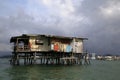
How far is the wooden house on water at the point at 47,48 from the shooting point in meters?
53.6

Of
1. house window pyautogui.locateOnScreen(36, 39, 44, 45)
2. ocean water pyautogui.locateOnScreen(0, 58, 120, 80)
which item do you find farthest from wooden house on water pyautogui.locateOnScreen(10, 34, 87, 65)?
ocean water pyautogui.locateOnScreen(0, 58, 120, 80)

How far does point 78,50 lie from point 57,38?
18.3 feet

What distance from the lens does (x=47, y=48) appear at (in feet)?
180

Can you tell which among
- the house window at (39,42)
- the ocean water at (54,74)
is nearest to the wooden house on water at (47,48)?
the house window at (39,42)

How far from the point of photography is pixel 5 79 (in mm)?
32156

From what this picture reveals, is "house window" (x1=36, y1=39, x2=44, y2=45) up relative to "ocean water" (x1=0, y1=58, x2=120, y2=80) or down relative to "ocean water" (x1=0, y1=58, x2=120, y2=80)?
up

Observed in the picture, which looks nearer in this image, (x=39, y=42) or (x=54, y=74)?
(x=54, y=74)

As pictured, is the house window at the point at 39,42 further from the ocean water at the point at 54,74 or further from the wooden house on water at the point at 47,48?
the ocean water at the point at 54,74

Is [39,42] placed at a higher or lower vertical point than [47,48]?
higher

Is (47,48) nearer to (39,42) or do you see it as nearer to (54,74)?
(39,42)

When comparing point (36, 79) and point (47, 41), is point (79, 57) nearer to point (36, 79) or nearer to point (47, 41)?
point (47, 41)

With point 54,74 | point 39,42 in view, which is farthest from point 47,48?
point 54,74

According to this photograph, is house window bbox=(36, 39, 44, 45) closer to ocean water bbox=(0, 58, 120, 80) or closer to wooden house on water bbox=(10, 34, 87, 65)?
wooden house on water bbox=(10, 34, 87, 65)

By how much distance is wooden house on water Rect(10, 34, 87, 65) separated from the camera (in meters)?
53.6
